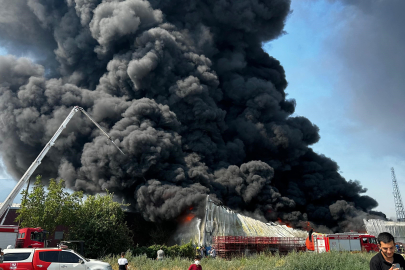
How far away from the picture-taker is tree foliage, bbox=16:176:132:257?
28.3m

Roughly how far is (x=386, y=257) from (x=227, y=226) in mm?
30365

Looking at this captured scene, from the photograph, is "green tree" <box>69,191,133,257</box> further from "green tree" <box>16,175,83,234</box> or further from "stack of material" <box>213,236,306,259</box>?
"stack of material" <box>213,236,306,259</box>

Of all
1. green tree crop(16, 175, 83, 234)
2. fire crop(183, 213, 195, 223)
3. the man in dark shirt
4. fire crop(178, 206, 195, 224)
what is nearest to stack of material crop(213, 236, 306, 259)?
fire crop(178, 206, 195, 224)

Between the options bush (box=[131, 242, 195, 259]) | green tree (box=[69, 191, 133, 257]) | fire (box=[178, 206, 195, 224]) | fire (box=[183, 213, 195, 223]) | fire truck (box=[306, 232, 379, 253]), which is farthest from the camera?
fire (box=[183, 213, 195, 223])

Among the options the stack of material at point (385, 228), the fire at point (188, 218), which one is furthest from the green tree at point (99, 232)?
the stack of material at point (385, 228)

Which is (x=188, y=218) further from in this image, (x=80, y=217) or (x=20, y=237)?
(x=20, y=237)

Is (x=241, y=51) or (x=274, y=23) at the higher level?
(x=274, y=23)

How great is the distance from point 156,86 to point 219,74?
13.1 metres

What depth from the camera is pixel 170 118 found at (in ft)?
142

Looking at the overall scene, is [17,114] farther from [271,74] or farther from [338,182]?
[338,182]

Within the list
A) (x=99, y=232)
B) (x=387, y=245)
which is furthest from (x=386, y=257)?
(x=99, y=232)

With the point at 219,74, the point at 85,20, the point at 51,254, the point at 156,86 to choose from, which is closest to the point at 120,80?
the point at 156,86

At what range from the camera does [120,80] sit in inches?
1870

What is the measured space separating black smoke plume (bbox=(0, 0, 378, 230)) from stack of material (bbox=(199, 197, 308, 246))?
1.90m
